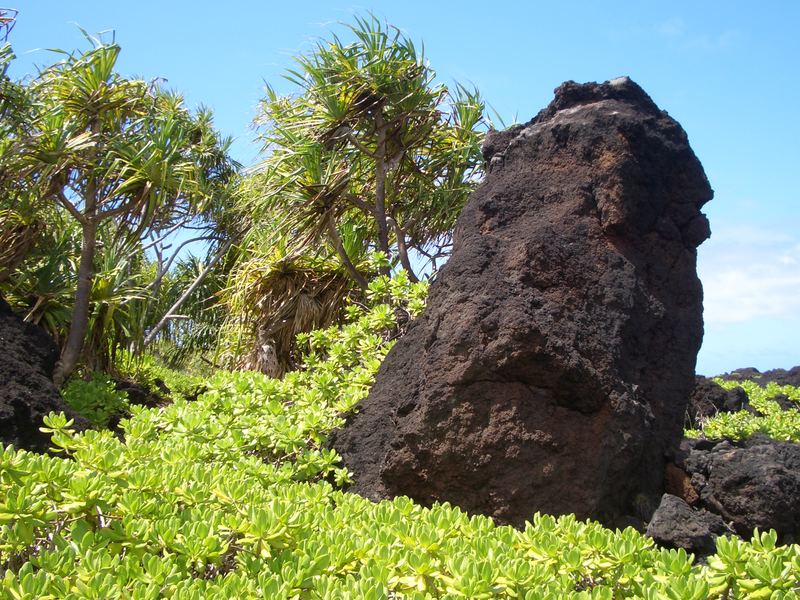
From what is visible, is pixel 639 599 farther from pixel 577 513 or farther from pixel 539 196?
→ pixel 539 196

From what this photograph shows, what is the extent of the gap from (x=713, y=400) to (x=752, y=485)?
11.7ft

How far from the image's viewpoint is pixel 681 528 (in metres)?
3.80

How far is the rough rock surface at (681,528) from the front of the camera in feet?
12.3

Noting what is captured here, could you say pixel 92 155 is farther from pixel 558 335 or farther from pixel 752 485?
pixel 752 485

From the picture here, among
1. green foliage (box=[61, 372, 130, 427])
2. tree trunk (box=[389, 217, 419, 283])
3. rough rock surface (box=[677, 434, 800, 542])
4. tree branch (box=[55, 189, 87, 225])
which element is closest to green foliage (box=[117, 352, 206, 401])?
green foliage (box=[61, 372, 130, 427])

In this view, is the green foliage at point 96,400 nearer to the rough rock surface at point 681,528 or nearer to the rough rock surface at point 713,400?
the rough rock surface at point 681,528

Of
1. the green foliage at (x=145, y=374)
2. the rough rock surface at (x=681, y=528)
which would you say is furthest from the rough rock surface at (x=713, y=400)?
the green foliage at (x=145, y=374)

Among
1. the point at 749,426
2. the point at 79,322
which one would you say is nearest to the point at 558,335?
the point at 749,426

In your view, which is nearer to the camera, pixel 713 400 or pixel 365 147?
pixel 713 400

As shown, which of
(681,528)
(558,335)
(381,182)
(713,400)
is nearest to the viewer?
(681,528)

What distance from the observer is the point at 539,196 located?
4.71 metres

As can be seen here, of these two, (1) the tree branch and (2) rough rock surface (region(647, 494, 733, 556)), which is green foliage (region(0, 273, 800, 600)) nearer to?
(2) rough rock surface (region(647, 494, 733, 556))

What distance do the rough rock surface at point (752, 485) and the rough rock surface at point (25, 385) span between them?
4199mm

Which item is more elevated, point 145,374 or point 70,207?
point 70,207
